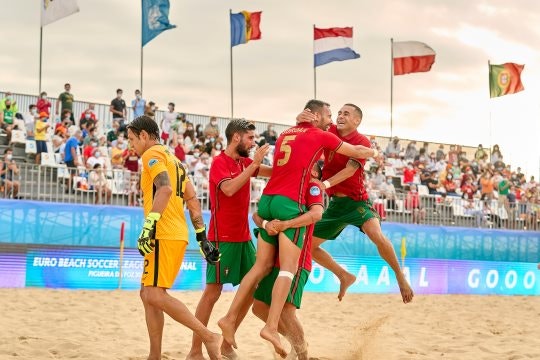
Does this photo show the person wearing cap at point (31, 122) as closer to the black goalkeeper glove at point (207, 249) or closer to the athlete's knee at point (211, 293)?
the athlete's knee at point (211, 293)

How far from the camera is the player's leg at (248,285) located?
714 cm

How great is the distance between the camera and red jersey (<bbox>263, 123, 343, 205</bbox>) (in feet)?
23.4

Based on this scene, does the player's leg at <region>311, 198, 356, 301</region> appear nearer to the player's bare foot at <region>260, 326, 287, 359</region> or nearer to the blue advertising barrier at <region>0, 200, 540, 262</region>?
the player's bare foot at <region>260, 326, 287, 359</region>

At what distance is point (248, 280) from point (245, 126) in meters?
1.37

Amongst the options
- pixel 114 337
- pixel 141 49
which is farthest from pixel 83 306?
pixel 141 49

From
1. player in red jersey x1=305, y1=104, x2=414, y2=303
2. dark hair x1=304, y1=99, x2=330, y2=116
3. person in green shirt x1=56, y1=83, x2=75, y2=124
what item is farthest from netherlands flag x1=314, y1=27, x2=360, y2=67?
dark hair x1=304, y1=99, x2=330, y2=116

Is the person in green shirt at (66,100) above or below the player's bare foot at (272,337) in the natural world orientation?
above

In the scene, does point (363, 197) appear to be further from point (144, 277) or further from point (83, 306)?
point (83, 306)

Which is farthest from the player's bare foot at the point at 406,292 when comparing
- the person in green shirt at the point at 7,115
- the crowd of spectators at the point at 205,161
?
the person in green shirt at the point at 7,115

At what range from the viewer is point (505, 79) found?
3462cm

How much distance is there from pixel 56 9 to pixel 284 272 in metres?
19.5

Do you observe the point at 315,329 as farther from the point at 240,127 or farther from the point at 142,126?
the point at 142,126

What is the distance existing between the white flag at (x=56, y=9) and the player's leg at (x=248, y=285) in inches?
736

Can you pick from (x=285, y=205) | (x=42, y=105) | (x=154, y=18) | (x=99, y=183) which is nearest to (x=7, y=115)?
(x=42, y=105)
